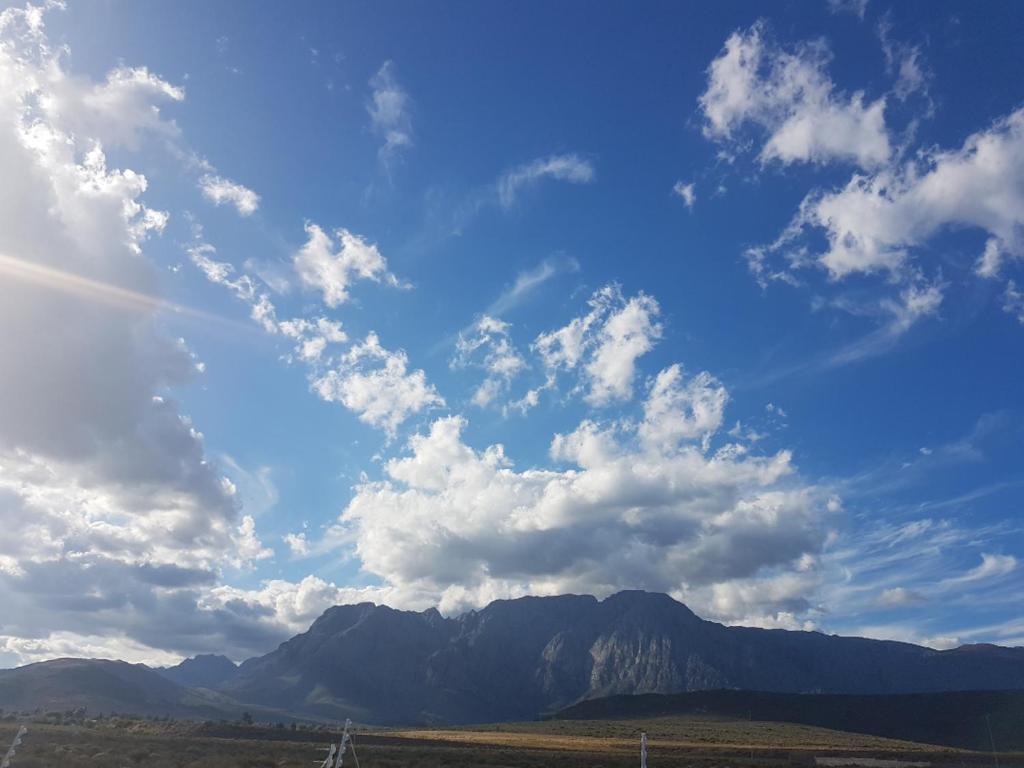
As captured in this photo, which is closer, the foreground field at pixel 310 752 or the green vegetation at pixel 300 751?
the foreground field at pixel 310 752

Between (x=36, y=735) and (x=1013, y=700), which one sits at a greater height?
(x=1013, y=700)

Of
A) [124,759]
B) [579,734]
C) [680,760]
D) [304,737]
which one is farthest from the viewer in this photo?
[579,734]

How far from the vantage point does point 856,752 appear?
99.9 meters

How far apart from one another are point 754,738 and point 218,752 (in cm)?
9311

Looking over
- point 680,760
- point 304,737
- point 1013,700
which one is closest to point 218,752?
point 304,737

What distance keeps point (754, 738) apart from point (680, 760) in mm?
60136

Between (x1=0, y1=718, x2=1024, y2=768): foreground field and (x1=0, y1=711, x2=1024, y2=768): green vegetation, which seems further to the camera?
(x1=0, y1=711, x2=1024, y2=768): green vegetation

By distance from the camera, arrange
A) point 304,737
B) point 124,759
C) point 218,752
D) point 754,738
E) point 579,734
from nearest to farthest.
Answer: point 124,759
point 218,752
point 304,737
point 754,738
point 579,734

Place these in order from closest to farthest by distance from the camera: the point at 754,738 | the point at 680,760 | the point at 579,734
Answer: the point at 680,760, the point at 754,738, the point at 579,734

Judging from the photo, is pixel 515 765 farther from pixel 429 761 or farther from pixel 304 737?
pixel 304 737

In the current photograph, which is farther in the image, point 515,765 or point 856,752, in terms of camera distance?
point 856,752

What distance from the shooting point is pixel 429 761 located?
62938 millimetres

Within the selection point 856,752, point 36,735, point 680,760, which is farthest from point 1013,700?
point 36,735

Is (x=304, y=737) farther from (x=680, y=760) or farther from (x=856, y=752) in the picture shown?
(x=856, y=752)
